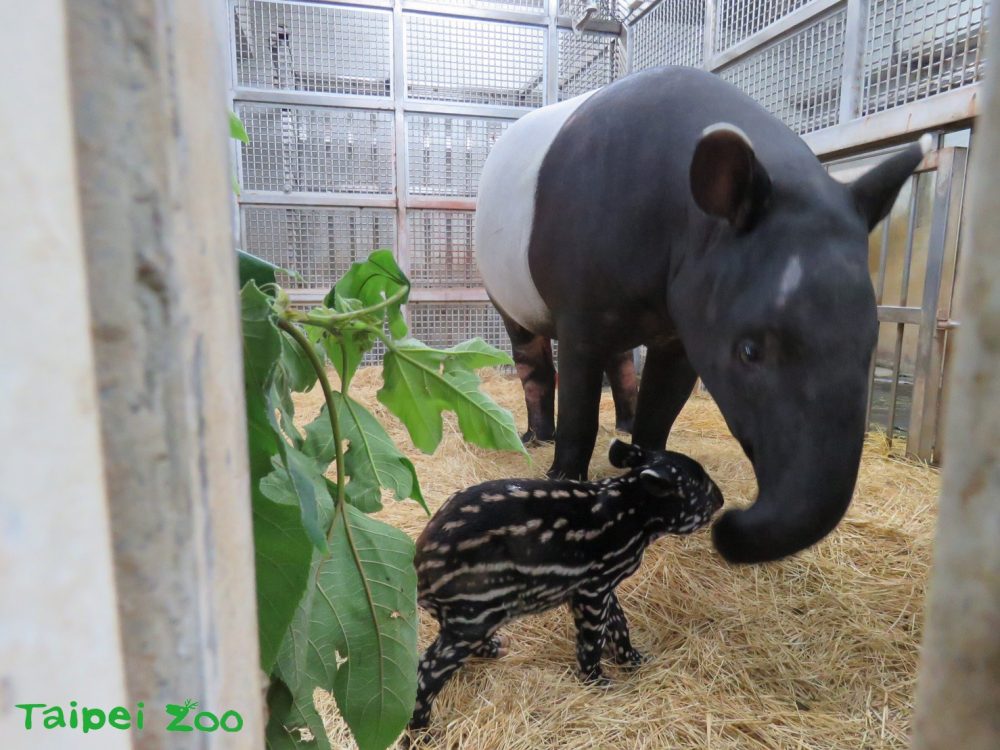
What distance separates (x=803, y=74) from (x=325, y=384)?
272 cm

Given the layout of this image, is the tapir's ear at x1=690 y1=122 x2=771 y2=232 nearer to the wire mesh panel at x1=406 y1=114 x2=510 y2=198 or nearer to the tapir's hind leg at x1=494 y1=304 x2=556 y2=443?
the tapir's hind leg at x1=494 y1=304 x2=556 y2=443

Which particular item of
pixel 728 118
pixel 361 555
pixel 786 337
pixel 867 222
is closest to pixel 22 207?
pixel 361 555

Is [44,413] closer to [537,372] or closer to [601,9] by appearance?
[537,372]

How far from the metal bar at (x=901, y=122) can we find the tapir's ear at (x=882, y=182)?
86 cm

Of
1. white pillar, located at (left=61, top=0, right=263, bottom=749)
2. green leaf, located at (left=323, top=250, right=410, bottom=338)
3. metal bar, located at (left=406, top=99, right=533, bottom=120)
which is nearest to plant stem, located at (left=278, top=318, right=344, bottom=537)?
green leaf, located at (left=323, top=250, right=410, bottom=338)

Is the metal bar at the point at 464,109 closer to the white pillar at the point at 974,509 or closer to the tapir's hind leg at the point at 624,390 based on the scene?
the tapir's hind leg at the point at 624,390

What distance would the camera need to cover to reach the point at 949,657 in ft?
0.67

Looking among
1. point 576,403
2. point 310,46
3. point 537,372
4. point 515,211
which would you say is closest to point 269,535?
point 576,403

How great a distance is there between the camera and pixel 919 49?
2.15m

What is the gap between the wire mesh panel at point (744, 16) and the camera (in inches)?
105

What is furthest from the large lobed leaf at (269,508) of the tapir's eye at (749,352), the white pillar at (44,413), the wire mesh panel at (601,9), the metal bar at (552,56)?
the metal bar at (552,56)

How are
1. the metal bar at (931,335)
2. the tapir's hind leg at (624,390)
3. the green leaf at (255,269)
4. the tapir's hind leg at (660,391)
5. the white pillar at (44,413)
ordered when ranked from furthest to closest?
1. the tapir's hind leg at (624,390)
2. the metal bar at (931,335)
3. the tapir's hind leg at (660,391)
4. the green leaf at (255,269)
5. the white pillar at (44,413)

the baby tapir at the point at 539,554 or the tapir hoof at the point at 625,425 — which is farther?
the tapir hoof at the point at 625,425

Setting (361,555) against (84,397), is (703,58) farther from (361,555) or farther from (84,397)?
(84,397)
